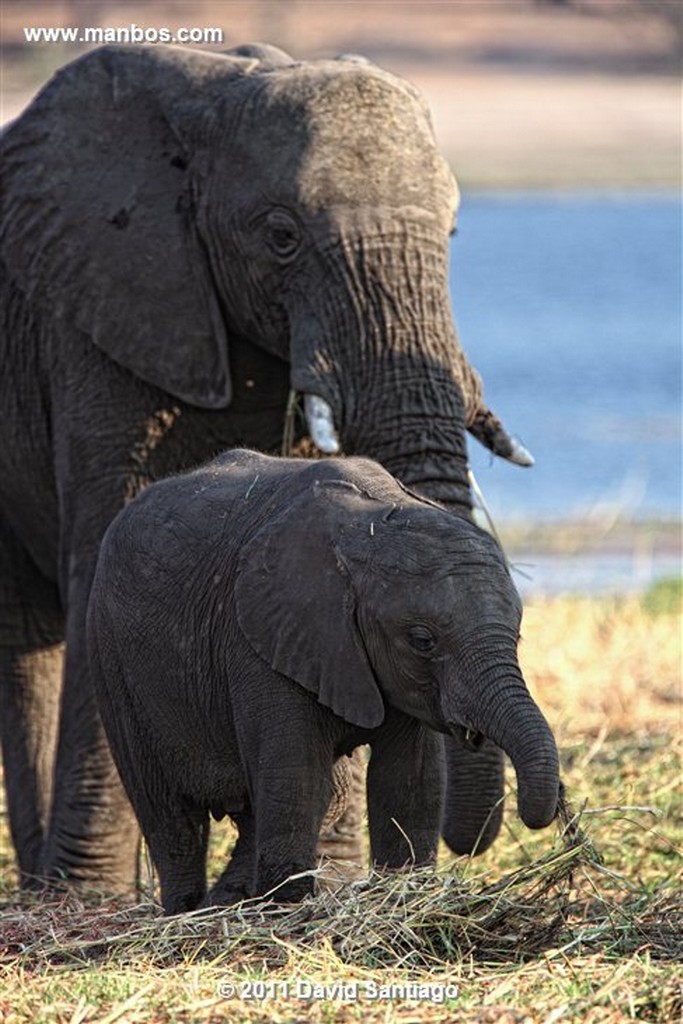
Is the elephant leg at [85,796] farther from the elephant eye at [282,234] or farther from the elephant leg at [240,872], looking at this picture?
the elephant leg at [240,872]

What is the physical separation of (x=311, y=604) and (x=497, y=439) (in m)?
1.83

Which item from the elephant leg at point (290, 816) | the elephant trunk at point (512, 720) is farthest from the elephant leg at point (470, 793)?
the elephant trunk at point (512, 720)

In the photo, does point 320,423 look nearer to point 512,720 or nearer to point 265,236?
point 265,236

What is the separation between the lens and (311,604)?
543 cm

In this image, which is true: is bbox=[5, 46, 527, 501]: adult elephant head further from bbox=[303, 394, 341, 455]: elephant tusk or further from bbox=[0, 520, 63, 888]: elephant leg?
bbox=[0, 520, 63, 888]: elephant leg

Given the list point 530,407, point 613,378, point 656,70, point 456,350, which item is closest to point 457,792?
point 456,350

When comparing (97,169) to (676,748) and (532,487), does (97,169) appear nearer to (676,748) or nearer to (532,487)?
(676,748)

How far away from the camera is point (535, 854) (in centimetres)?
742

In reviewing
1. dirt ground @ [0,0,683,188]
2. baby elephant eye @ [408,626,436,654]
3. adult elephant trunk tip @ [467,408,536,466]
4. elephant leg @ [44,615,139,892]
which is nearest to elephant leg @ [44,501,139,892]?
elephant leg @ [44,615,139,892]

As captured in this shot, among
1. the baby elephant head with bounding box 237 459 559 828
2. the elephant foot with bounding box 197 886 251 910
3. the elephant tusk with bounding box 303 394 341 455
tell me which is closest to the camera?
the baby elephant head with bounding box 237 459 559 828

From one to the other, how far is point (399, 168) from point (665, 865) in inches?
81.2

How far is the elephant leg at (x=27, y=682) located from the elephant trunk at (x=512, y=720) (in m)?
3.43

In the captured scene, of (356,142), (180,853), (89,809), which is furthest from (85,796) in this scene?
(356,142)

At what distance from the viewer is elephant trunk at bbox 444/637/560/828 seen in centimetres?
494
